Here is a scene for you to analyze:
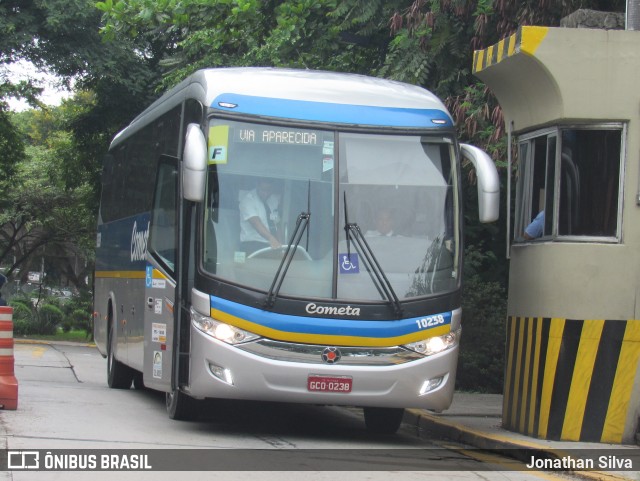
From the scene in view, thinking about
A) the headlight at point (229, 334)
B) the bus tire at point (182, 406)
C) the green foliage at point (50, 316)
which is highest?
the headlight at point (229, 334)

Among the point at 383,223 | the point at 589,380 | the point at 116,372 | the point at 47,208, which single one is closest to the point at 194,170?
the point at 383,223

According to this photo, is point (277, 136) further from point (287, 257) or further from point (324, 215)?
point (287, 257)

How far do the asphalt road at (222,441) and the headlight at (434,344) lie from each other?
953 millimetres

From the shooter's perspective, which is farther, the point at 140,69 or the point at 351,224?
the point at 140,69

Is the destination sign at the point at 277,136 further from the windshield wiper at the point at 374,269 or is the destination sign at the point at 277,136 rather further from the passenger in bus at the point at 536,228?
the passenger in bus at the point at 536,228

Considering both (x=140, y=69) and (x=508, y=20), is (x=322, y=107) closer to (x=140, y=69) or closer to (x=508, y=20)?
(x=508, y=20)

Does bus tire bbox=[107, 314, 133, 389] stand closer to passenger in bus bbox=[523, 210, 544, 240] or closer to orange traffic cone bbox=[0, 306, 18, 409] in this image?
orange traffic cone bbox=[0, 306, 18, 409]

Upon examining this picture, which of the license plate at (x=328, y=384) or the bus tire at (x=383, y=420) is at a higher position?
the license plate at (x=328, y=384)

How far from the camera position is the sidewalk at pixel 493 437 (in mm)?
9625

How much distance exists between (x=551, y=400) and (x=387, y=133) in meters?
3.06

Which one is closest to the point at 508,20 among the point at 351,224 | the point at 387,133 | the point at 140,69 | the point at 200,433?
the point at 387,133

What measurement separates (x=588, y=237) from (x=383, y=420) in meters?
2.89

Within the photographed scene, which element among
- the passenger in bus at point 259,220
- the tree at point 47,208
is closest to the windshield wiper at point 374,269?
the passenger in bus at point 259,220

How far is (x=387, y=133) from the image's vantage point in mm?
10422
